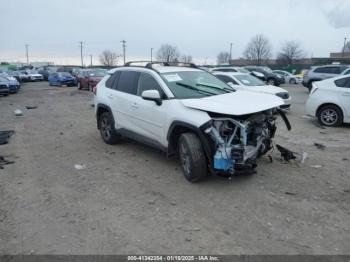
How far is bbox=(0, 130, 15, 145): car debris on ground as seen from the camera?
817 cm

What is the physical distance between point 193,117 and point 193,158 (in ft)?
2.00

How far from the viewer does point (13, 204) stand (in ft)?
14.8

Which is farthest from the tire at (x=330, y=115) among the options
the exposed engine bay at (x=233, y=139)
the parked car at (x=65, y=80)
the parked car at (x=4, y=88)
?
the parked car at (x=65, y=80)

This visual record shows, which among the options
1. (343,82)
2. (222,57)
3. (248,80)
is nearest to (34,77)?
(248,80)

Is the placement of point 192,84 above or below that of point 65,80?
above

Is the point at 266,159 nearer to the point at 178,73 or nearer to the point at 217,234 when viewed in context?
the point at 178,73

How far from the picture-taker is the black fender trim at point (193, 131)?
4.73 meters

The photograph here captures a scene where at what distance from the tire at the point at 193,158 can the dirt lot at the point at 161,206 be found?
17cm

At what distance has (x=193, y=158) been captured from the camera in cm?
485

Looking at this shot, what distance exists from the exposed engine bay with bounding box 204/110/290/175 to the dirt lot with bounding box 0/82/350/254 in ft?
1.41

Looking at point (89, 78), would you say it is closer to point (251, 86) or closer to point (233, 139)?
point (251, 86)

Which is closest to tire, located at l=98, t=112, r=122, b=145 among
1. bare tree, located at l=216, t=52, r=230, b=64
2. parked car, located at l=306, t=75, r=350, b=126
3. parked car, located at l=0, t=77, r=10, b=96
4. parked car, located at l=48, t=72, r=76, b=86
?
parked car, located at l=306, t=75, r=350, b=126

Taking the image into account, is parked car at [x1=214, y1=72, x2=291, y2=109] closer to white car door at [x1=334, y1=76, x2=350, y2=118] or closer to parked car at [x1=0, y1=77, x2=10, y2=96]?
white car door at [x1=334, y1=76, x2=350, y2=118]

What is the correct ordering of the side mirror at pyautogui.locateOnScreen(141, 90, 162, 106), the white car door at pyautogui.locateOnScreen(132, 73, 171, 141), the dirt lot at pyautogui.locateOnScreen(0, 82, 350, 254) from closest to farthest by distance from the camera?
the dirt lot at pyautogui.locateOnScreen(0, 82, 350, 254) < the side mirror at pyautogui.locateOnScreen(141, 90, 162, 106) < the white car door at pyautogui.locateOnScreen(132, 73, 171, 141)
